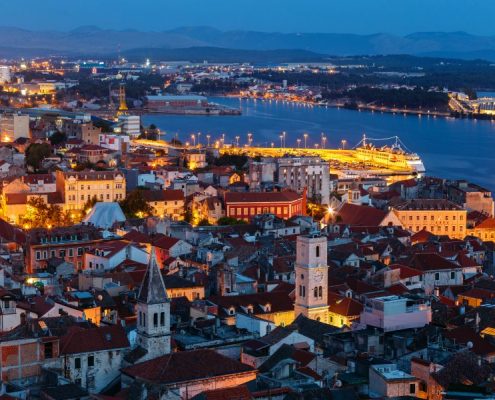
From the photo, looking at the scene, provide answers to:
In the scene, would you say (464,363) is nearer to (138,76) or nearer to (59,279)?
(59,279)

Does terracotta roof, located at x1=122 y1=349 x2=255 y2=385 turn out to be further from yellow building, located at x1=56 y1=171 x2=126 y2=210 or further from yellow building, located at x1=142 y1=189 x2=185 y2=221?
yellow building, located at x1=56 y1=171 x2=126 y2=210

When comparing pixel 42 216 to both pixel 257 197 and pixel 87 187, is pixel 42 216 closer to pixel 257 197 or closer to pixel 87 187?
pixel 87 187

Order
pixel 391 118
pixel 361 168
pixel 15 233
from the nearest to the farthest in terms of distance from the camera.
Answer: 1. pixel 15 233
2. pixel 361 168
3. pixel 391 118

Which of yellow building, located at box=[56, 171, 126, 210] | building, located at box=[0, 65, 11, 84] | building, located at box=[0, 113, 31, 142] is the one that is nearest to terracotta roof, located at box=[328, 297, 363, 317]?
yellow building, located at box=[56, 171, 126, 210]

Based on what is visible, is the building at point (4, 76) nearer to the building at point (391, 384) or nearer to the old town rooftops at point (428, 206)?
the old town rooftops at point (428, 206)

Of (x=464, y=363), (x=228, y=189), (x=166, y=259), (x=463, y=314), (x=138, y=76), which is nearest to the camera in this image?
(x=464, y=363)

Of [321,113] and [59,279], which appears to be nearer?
[59,279]

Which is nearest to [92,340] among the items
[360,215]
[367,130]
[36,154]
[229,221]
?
[229,221]

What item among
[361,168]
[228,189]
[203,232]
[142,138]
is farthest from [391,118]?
[203,232]
